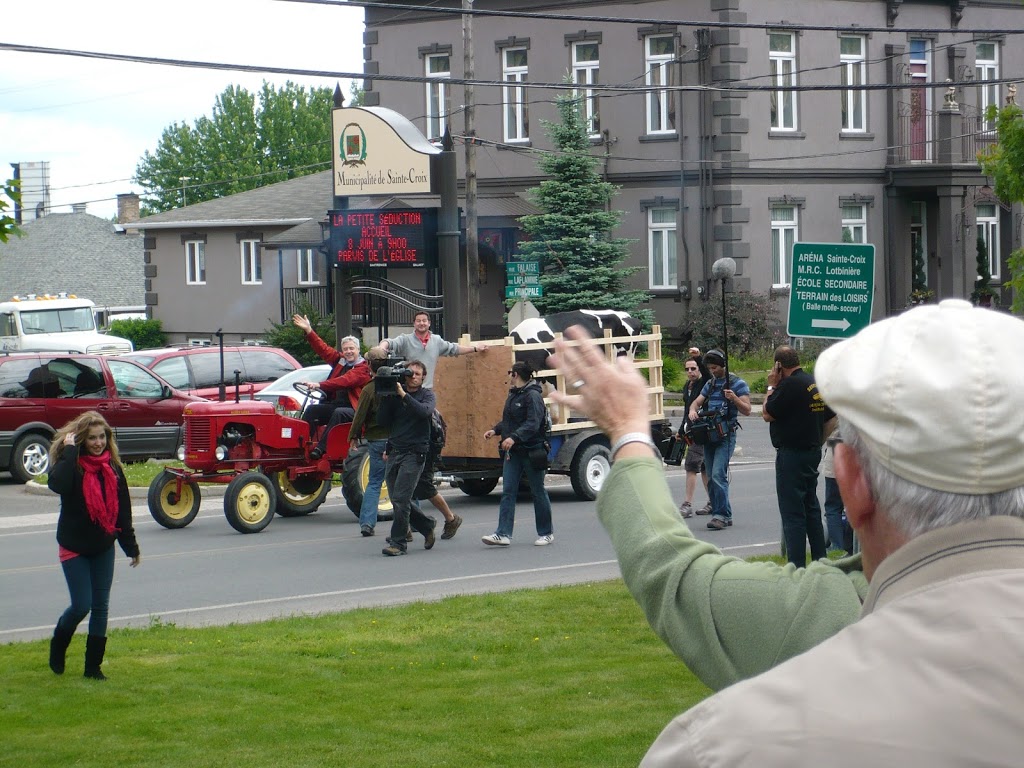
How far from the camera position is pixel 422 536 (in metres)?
15.5

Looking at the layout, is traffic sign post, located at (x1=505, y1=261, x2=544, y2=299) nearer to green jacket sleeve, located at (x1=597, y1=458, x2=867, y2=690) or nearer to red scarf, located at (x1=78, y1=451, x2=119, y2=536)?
red scarf, located at (x1=78, y1=451, x2=119, y2=536)

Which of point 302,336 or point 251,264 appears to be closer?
point 302,336

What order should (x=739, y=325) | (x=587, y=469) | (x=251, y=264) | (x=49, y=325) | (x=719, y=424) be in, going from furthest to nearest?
(x=251, y=264) < (x=49, y=325) < (x=739, y=325) < (x=587, y=469) < (x=719, y=424)

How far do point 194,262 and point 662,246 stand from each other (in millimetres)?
18550

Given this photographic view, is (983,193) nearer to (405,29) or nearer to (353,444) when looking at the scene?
(405,29)

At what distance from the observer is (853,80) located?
36.4 meters

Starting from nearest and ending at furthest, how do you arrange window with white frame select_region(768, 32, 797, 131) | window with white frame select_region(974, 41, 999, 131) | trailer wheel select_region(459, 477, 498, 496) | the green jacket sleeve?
the green jacket sleeve, trailer wheel select_region(459, 477, 498, 496), window with white frame select_region(768, 32, 797, 131), window with white frame select_region(974, 41, 999, 131)

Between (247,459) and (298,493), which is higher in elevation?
(247,459)

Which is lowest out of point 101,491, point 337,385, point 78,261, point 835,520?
point 835,520

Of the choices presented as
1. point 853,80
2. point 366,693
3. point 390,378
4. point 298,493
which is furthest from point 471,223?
point 366,693

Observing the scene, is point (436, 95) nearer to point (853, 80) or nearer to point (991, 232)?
point (853, 80)

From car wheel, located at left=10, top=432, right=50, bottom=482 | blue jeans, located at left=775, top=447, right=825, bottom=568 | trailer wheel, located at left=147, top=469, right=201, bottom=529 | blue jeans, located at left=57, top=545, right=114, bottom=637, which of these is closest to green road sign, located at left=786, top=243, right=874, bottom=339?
blue jeans, located at left=775, top=447, right=825, bottom=568

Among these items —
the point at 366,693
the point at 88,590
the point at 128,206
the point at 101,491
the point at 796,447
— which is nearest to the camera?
the point at 366,693

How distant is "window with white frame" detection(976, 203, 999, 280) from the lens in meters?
38.7
